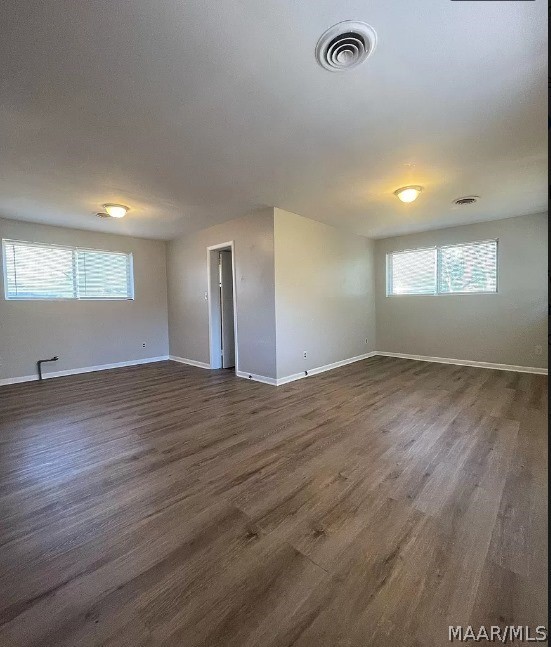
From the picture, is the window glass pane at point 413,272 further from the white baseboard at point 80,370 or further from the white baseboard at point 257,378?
the white baseboard at point 80,370

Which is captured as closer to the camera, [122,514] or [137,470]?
[122,514]

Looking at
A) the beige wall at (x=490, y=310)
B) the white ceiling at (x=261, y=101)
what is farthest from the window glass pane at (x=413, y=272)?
the white ceiling at (x=261, y=101)

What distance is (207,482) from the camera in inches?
76.7

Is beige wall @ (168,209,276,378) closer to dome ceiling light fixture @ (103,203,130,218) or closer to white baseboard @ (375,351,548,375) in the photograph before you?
dome ceiling light fixture @ (103,203,130,218)

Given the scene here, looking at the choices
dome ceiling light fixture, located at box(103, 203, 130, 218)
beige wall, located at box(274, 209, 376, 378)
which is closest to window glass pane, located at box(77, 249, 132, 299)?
dome ceiling light fixture, located at box(103, 203, 130, 218)

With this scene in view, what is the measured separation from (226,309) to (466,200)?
408 centimetres

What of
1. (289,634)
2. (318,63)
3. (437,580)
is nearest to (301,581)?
(289,634)

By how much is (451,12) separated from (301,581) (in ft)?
8.58

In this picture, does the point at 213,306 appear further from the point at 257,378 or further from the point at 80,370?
the point at 80,370

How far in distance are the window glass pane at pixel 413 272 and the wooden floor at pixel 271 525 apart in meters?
3.04

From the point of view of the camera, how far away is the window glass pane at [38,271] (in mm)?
4516

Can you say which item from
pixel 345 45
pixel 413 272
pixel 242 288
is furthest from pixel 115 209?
pixel 413 272

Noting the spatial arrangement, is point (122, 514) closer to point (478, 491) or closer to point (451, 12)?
point (478, 491)

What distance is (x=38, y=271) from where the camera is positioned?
476cm
